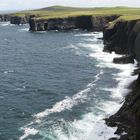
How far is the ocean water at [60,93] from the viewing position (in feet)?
175

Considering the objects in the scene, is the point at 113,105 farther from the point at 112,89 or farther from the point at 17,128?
the point at 17,128

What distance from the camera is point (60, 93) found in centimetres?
7231

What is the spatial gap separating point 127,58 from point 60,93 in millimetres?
33611

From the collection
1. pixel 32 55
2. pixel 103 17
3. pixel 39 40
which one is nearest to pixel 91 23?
pixel 103 17

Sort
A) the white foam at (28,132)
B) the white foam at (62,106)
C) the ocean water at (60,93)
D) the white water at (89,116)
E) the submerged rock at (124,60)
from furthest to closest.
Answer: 1. the submerged rock at (124,60)
2. the white foam at (62,106)
3. the ocean water at (60,93)
4. the white water at (89,116)
5. the white foam at (28,132)

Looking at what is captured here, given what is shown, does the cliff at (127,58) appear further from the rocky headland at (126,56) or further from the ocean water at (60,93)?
the ocean water at (60,93)

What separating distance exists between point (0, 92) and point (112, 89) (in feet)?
73.2

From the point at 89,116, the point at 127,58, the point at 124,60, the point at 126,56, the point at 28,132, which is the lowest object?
the point at 28,132

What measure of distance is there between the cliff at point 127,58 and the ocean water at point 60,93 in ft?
7.04

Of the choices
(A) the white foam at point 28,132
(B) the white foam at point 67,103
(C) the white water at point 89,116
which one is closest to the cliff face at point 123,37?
(C) the white water at point 89,116

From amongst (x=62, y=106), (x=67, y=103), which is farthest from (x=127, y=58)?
(x=62, y=106)

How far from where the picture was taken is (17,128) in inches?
2140

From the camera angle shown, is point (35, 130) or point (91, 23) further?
point (91, 23)

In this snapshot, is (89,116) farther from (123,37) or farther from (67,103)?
(123,37)
